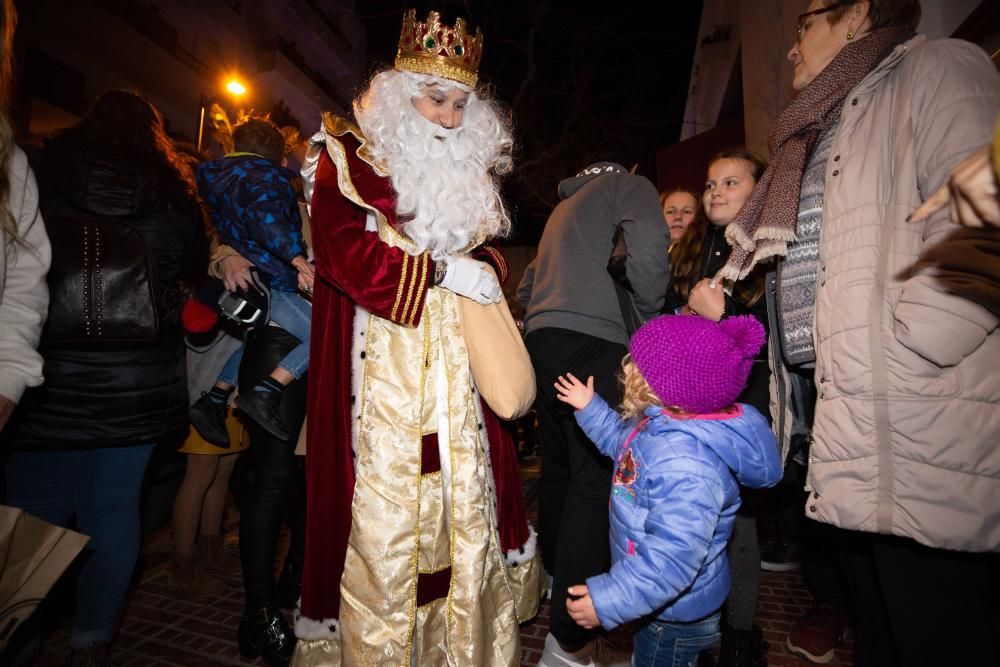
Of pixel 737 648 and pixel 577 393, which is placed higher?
pixel 577 393

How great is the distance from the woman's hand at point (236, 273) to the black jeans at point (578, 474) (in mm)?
1249

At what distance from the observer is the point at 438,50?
2.17 metres

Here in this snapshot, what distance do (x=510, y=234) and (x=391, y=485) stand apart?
1168 mm

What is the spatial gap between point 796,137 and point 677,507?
125 cm

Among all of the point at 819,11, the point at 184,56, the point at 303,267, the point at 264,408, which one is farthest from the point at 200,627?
the point at 184,56

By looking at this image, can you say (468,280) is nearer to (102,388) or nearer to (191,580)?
(102,388)

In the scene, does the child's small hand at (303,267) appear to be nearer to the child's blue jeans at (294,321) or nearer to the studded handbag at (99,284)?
the child's blue jeans at (294,321)

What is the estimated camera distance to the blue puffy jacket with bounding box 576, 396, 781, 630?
1.41 m

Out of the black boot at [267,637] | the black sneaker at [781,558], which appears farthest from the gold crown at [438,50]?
the black sneaker at [781,558]

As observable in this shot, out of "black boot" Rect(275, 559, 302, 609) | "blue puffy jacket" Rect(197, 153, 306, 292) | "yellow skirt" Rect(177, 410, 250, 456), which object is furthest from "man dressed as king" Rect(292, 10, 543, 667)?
"yellow skirt" Rect(177, 410, 250, 456)

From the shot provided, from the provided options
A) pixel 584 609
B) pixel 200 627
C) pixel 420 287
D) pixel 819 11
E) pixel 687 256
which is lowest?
pixel 200 627

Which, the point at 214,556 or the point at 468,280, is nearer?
the point at 468,280

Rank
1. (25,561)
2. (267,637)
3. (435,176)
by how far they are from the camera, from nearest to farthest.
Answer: (25,561) < (435,176) < (267,637)

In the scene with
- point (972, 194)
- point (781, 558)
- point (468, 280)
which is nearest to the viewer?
point (972, 194)
